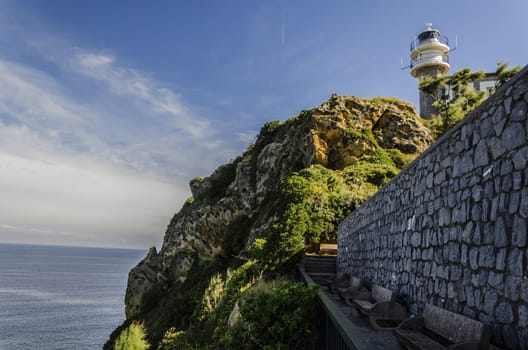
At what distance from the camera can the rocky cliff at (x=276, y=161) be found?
2394 cm

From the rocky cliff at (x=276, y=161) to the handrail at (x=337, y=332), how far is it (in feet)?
42.3

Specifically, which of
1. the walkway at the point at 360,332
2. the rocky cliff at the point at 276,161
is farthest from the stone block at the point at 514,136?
the rocky cliff at the point at 276,161

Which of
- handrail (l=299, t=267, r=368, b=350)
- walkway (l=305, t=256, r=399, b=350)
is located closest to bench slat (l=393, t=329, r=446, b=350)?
walkway (l=305, t=256, r=399, b=350)

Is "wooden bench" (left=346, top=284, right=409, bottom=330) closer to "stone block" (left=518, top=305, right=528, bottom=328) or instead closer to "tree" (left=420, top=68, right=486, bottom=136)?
"stone block" (left=518, top=305, right=528, bottom=328)

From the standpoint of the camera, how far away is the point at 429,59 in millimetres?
35812

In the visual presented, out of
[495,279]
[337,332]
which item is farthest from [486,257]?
[337,332]

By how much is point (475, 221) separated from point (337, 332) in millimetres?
2181

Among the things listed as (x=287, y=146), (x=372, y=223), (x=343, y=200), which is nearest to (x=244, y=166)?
(x=287, y=146)

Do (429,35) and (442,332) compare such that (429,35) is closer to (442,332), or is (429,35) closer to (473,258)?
(473,258)

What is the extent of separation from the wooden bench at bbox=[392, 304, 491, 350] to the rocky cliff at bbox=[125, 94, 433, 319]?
48.8ft

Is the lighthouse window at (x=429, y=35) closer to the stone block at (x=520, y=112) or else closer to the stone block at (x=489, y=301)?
the stone block at (x=520, y=112)

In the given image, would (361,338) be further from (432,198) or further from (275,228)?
(275,228)

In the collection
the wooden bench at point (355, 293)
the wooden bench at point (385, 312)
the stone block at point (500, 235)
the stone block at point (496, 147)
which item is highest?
the stone block at point (496, 147)

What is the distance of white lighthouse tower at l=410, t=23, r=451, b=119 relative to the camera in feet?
117
